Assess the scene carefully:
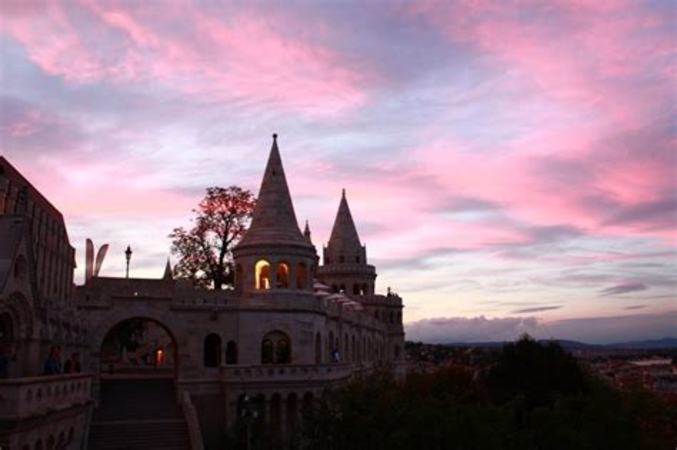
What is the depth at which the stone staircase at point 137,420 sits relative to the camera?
3209cm

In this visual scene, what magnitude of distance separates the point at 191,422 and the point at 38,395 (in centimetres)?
1472

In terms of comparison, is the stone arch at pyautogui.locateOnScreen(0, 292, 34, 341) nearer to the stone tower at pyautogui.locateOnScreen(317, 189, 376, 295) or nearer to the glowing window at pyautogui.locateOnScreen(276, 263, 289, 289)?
the glowing window at pyautogui.locateOnScreen(276, 263, 289, 289)

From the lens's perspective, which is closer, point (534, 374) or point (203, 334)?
point (203, 334)

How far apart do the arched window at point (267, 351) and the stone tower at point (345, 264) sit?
102 feet

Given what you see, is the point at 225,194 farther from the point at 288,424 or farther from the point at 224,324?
the point at 288,424

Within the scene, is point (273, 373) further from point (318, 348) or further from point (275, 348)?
point (318, 348)

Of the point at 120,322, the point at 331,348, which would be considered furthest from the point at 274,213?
the point at 331,348

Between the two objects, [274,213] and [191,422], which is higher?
[274,213]

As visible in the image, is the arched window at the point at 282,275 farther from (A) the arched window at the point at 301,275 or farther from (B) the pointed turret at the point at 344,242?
(B) the pointed turret at the point at 344,242

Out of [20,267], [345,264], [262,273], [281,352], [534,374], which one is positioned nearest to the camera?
[20,267]

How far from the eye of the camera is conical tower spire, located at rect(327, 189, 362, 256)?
7572 centimetres

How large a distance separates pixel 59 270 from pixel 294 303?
44.9 feet

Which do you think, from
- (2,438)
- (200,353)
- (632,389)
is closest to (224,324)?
(200,353)

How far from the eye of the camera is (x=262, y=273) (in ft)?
140
